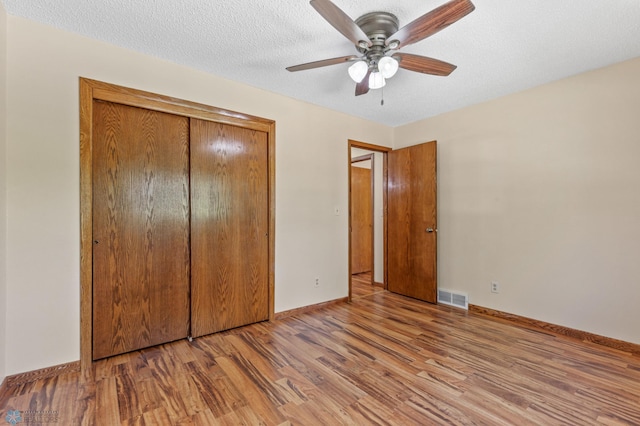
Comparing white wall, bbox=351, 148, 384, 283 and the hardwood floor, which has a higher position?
white wall, bbox=351, 148, 384, 283

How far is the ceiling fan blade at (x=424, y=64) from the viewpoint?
194 cm

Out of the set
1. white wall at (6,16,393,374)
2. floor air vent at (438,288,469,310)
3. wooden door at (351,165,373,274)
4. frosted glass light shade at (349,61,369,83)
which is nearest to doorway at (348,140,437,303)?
floor air vent at (438,288,469,310)

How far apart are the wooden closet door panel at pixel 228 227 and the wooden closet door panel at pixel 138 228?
112 millimetres

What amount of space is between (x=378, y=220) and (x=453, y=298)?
153 centimetres

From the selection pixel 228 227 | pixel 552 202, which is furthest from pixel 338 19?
pixel 552 202

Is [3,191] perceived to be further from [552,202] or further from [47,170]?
[552,202]

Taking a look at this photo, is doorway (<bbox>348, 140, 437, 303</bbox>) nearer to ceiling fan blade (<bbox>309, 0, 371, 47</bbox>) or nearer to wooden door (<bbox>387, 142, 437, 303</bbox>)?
wooden door (<bbox>387, 142, 437, 303</bbox>)

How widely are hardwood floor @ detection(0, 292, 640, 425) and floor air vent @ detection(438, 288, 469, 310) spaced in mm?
654

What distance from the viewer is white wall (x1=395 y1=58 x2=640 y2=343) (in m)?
2.45

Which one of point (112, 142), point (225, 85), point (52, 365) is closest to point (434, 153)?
point (225, 85)

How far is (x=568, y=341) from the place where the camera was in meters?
2.60

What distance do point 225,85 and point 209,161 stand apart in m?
0.76

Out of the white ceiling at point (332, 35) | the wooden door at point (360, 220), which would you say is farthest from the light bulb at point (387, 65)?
the wooden door at point (360, 220)

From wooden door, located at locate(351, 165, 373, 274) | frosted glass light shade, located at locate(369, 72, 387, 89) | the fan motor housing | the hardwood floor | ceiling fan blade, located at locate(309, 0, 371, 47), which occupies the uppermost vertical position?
the fan motor housing
